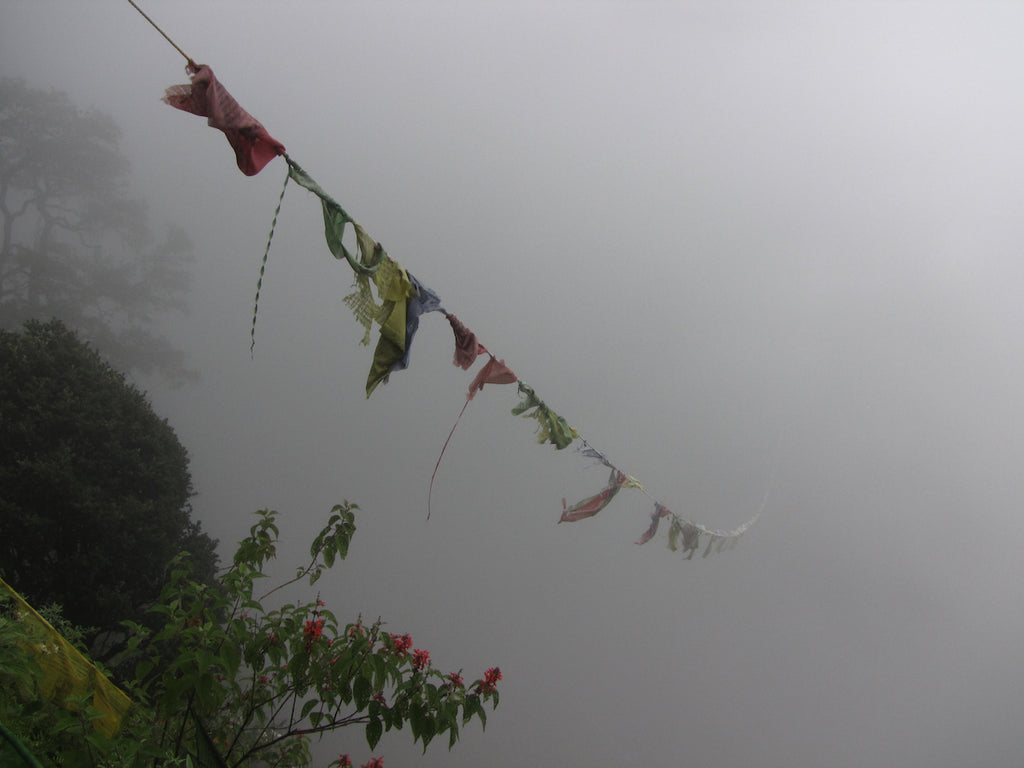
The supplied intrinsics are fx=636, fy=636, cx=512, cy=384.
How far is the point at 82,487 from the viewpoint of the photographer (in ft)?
9.96

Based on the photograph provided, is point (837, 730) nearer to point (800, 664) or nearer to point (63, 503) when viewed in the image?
point (800, 664)

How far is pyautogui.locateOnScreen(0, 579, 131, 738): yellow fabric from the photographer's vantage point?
1.40m

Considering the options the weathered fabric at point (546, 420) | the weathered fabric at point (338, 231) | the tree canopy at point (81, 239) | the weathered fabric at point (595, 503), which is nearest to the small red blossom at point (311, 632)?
the weathered fabric at point (338, 231)

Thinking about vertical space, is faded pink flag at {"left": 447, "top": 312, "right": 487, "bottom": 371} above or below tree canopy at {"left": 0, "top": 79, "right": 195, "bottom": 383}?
below

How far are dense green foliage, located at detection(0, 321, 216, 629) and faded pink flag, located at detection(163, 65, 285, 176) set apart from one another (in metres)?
2.42

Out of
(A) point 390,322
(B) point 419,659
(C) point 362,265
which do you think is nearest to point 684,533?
(B) point 419,659

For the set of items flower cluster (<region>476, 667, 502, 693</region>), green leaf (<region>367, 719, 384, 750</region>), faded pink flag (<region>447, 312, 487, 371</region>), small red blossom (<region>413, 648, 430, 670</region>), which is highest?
faded pink flag (<region>447, 312, 487, 371</region>)

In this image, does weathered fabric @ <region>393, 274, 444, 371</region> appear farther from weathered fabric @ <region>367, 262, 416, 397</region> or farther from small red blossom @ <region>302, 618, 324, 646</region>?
small red blossom @ <region>302, 618, 324, 646</region>

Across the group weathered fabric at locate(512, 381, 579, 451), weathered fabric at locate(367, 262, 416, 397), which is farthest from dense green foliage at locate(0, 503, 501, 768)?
weathered fabric at locate(512, 381, 579, 451)

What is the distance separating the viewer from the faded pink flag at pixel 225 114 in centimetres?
119

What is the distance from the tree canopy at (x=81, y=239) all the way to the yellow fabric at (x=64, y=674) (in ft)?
17.2

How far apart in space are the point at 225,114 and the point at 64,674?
128 centimetres

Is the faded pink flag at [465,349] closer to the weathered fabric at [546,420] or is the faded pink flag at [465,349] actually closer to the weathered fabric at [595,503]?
the weathered fabric at [546,420]

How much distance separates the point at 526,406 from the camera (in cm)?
231
